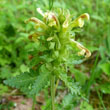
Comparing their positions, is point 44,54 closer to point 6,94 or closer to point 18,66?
point 6,94

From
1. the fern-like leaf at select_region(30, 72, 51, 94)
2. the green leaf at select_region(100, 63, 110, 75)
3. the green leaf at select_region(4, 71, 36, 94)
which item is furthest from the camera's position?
the green leaf at select_region(100, 63, 110, 75)

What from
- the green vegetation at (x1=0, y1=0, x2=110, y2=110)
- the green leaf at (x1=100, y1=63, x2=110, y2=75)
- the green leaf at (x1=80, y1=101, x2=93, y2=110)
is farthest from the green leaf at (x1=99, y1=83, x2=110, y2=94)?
the green leaf at (x1=80, y1=101, x2=93, y2=110)

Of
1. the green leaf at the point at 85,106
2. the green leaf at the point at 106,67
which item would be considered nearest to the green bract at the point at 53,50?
the green leaf at the point at 85,106

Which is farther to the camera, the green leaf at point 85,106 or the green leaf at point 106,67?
the green leaf at point 106,67

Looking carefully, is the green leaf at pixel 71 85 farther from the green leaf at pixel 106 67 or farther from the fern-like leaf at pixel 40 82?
the green leaf at pixel 106 67

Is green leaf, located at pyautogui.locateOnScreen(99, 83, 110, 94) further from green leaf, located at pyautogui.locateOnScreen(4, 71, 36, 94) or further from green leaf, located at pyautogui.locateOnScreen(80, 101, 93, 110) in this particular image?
green leaf, located at pyautogui.locateOnScreen(4, 71, 36, 94)

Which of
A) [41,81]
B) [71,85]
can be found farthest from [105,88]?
[41,81]

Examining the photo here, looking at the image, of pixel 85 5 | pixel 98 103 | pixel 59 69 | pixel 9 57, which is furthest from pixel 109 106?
pixel 85 5

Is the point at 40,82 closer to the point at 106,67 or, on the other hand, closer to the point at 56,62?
the point at 56,62
